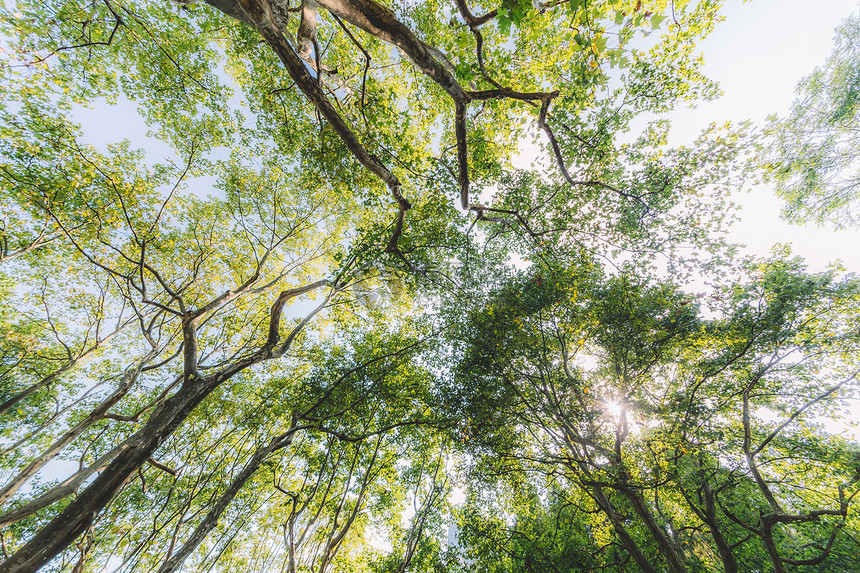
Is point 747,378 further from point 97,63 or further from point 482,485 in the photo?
point 97,63

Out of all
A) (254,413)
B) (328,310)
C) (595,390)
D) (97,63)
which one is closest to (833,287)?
(595,390)

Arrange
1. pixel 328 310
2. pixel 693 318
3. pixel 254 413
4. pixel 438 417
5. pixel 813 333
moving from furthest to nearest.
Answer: pixel 328 310
pixel 254 413
pixel 438 417
pixel 693 318
pixel 813 333

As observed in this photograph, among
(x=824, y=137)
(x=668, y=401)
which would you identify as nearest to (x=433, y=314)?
(x=668, y=401)

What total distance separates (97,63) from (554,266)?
14.1m

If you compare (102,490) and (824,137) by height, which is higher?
(824,137)

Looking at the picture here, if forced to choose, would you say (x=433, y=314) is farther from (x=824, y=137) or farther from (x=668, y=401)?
(x=824, y=137)

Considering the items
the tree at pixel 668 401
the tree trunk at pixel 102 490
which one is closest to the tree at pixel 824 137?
the tree at pixel 668 401

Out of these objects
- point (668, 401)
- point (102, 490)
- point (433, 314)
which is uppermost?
point (433, 314)

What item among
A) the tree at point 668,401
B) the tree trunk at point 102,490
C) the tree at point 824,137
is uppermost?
the tree at point 824,137

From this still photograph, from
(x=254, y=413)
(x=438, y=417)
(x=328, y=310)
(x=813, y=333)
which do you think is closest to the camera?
(x=813, y=333)

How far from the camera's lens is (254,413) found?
9.89 meters

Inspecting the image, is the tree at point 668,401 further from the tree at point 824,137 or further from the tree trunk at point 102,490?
the tree trunk at point 102,490

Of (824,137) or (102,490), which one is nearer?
(102,490)

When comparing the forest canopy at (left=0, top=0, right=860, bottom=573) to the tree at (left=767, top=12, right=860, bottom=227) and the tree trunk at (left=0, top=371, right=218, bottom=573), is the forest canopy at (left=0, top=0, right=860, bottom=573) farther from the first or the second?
the tree at (left=767, top=12, right=860, bottom=227)
